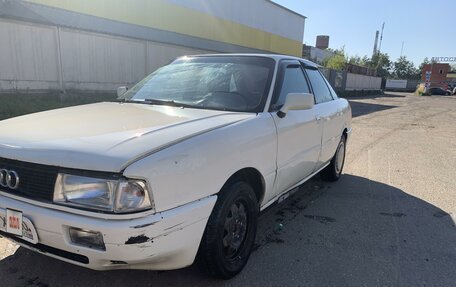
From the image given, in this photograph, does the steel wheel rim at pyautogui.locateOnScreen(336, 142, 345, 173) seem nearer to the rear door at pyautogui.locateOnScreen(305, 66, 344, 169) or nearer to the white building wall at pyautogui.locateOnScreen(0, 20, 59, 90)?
the rear door at pyautogui.locateOnScreen(305, 66, 344, 169)

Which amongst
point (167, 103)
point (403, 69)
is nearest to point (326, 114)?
point (167, 103)

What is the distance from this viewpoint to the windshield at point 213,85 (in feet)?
11.1

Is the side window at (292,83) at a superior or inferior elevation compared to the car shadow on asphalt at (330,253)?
superior

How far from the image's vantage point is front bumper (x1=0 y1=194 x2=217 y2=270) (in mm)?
2086

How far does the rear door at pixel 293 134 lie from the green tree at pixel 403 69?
116 meters

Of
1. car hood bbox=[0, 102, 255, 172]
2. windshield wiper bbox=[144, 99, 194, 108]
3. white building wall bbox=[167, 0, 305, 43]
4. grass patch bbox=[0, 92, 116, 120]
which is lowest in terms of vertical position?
grass patch bbox=[0, 92, 116, 120]

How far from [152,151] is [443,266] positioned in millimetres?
2669

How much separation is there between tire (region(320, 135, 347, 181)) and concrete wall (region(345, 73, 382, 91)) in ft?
107

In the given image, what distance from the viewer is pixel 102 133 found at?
2.46m

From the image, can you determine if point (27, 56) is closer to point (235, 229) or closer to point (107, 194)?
point (235, 229)

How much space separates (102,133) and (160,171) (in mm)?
563

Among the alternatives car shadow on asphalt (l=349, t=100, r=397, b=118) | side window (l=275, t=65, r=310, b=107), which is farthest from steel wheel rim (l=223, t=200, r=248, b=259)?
car shadow on asphalt (l=349, t=100, r=397, b=118)

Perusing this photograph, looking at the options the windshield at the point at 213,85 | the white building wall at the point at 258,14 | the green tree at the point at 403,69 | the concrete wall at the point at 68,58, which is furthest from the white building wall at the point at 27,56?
the green tree at the point at 403,69

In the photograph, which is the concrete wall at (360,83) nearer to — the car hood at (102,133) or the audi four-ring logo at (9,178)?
the car hood at (102,133)
